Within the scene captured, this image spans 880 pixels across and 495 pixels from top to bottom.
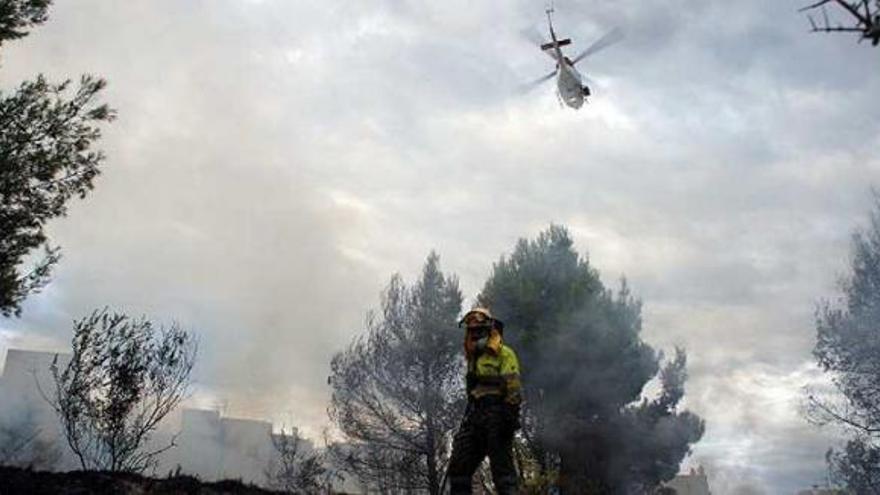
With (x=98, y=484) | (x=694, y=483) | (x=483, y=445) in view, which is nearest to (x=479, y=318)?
(x=483, y=445)

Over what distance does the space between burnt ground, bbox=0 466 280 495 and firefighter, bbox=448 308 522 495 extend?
8.19 ft

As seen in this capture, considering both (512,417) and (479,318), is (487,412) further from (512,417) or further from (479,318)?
(479,318)

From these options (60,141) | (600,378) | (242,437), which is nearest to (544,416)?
(600,378)

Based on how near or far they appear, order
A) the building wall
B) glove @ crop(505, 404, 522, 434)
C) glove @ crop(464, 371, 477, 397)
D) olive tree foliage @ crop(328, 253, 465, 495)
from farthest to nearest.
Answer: the building wall
olive tree foliage @ crop(328, 253, 465, 495)
glove @ crop(464, 371, 477, 397)
glove @ crop(505, 404, 522, 434)

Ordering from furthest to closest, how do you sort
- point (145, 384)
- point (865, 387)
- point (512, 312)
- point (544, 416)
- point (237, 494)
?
point (512, 312)
point (544, 416)
point (865, 387)
point (145, 384)
point (237, 494)

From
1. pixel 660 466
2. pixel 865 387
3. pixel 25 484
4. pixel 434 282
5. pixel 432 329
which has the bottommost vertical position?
pixel 25 484

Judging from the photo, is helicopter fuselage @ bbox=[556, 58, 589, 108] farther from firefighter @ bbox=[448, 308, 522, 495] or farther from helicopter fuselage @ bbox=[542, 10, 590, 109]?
firefighter @ bbox=[448, 308, 522, 495]

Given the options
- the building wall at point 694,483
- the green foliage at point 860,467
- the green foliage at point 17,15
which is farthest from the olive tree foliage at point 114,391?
the building wall at point 694,483

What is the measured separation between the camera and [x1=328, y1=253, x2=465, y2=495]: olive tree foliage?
22.4 m

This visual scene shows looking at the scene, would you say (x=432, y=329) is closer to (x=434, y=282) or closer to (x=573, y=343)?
(x=434, y=282)

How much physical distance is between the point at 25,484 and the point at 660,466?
72.6ft

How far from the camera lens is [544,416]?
901 inches

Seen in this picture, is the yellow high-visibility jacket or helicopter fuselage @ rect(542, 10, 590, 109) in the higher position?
→ helicopter fuselage @ rect(542, 10, 590, 109)

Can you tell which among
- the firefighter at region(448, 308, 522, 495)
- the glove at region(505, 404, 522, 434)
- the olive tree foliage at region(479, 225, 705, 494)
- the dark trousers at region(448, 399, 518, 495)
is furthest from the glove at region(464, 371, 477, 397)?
the olive tree foliage at region(479, 225, 705, 494)
